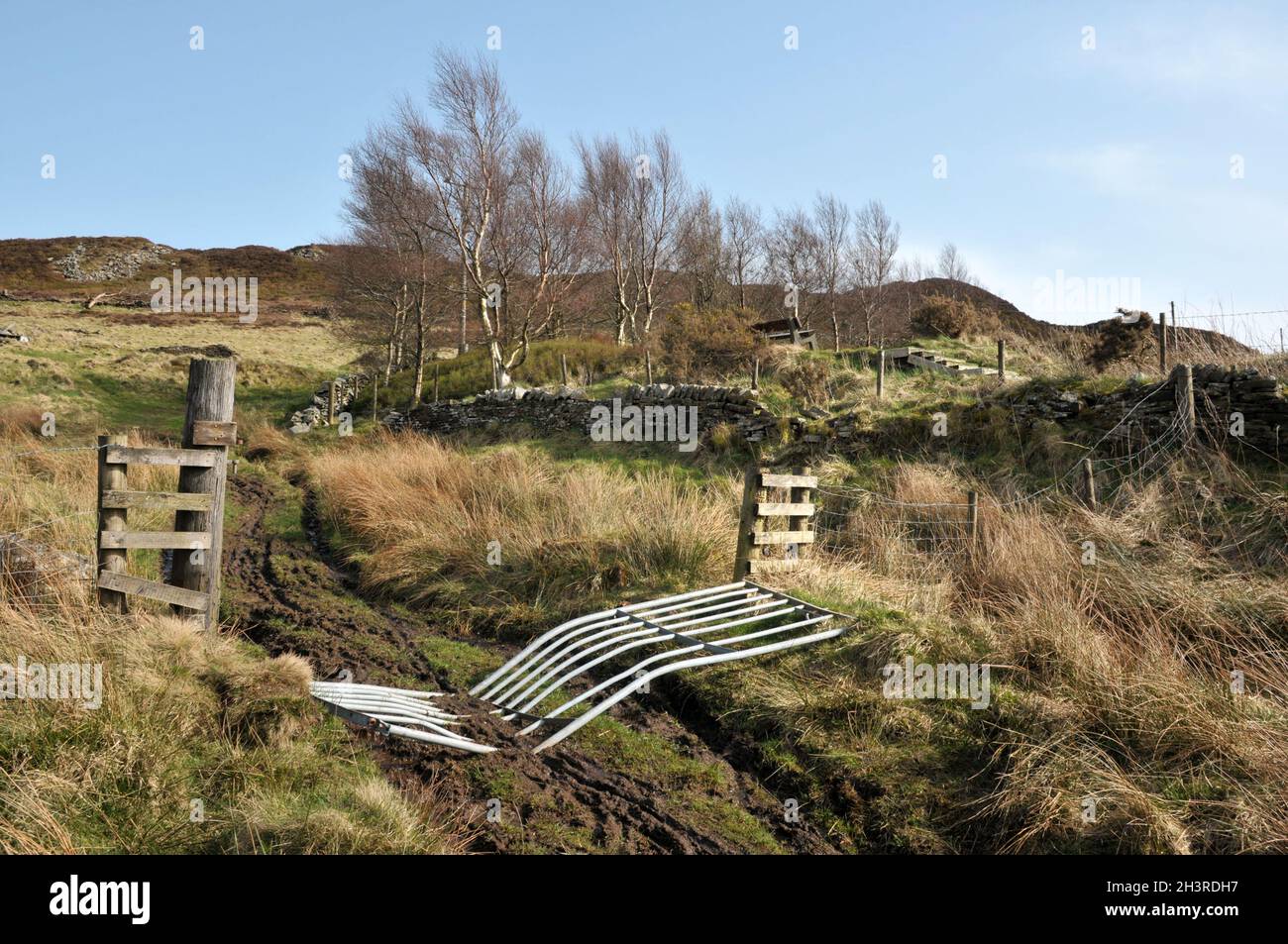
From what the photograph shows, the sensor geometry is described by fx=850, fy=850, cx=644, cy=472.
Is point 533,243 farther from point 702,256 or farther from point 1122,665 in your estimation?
point 1122,665

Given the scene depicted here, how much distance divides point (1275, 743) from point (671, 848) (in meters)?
3.34

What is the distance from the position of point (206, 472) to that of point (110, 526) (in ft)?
2.46

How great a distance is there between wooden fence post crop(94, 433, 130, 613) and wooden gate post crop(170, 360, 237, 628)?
0.37m

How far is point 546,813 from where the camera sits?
15.4 feet

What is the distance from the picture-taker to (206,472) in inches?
255

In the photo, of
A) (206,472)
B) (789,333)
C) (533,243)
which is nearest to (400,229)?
(533,243)

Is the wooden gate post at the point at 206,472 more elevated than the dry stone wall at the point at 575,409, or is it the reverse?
the dry stone wall at the point at 575,409

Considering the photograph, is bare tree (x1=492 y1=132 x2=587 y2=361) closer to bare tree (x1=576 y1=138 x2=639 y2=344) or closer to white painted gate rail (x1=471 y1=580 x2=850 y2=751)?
bare tree (x1=576 y1=138 x2=639 y2=344)

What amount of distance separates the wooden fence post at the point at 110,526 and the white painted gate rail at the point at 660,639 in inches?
105

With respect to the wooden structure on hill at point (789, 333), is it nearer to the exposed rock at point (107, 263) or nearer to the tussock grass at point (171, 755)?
the tussock grass at point (171, 755)

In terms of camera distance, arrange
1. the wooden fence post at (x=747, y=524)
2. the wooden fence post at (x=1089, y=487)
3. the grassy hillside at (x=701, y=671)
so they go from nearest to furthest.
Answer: the grassy hillside at (x=701, y=671), the wooden fence post at (x=747, y=524), the wooden fence post at (x=1089, y=487)

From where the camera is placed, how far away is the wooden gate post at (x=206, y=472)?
6461 mm

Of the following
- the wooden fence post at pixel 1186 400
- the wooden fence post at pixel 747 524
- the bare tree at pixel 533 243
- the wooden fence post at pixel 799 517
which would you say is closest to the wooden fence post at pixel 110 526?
the wooden fence post at pixel 747 524
